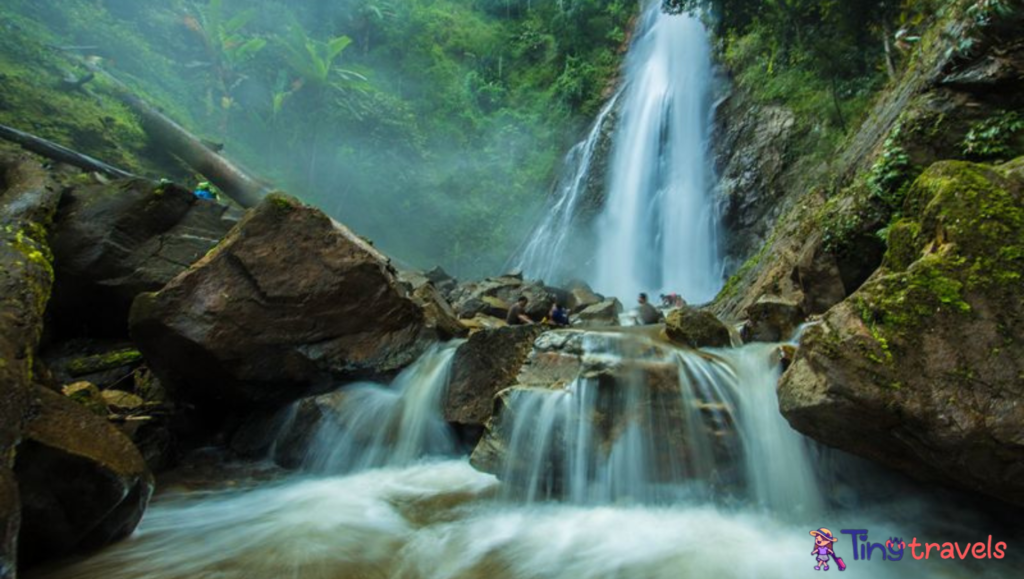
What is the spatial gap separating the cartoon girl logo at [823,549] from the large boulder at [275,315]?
16.9ft

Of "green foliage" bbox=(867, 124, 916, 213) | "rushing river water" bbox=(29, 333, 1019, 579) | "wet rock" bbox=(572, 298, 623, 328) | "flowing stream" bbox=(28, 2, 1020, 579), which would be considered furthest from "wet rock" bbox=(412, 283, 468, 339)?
"green foliage" bbox=(867, 124, 916, 213)

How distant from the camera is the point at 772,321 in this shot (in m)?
6.65

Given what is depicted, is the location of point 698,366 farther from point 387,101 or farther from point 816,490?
point 387,101

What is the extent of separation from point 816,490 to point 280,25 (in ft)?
93.2

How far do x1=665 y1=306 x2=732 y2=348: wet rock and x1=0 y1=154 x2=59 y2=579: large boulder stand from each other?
6.29 meters

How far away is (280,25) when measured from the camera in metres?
24.0

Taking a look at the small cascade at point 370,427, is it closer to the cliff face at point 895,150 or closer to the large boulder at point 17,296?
the large boulder at point 17,296

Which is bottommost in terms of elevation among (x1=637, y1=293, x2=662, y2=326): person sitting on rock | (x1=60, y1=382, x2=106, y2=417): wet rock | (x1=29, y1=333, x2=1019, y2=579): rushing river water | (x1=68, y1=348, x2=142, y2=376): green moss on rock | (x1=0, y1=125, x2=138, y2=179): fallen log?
(x1=29, y1=333, x2=1019, y2=579): rushing river water

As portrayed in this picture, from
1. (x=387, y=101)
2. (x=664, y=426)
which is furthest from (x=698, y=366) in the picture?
(x=387, y=101)

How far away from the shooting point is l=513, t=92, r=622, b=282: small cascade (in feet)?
67.9

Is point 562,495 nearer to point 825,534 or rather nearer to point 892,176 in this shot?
point 825,534

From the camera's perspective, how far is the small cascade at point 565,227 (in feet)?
67.9

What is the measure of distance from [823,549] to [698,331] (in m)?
3.24

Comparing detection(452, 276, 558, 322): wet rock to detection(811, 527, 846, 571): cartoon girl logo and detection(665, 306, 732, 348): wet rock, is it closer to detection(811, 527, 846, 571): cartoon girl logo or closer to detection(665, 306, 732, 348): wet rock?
detection(665, 306, 732, 348): wet rock
